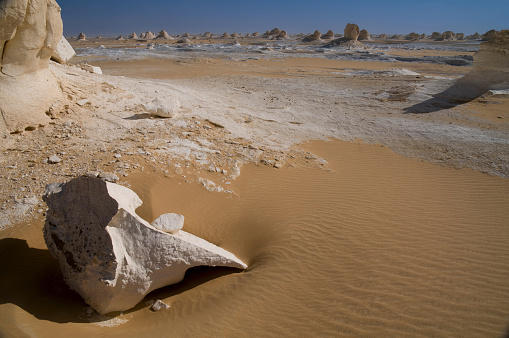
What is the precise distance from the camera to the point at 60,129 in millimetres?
6473

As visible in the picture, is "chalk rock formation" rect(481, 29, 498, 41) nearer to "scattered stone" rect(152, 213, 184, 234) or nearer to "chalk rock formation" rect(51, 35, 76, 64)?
"scattered stone" rect(152, 213, 184, 234)

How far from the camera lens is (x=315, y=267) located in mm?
4066

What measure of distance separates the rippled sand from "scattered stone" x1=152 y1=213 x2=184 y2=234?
0.79 metres

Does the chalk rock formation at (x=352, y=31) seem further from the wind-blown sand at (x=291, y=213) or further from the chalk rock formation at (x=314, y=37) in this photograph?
the wind-blown sand at (x=291, y=213)

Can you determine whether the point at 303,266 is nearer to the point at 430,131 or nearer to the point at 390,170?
the point at 390,170

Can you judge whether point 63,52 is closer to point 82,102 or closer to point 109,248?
point 82,102

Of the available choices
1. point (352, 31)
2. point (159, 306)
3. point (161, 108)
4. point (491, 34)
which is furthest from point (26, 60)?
point (352, 31)

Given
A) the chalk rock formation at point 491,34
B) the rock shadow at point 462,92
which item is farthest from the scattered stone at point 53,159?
the chalk rock formation at point 491,34

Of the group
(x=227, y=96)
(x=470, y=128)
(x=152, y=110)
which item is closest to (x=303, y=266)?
(x=152, y=110)

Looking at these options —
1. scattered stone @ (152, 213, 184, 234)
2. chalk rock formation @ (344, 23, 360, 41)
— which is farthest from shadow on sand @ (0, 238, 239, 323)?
chalk rock formation @ (344, 23, 360, 41)

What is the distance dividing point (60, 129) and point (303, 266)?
6085 millimetres

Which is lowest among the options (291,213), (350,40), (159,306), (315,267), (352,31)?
(159,306)

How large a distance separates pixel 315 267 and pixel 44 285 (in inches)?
141

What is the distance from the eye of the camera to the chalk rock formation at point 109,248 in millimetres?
3277
